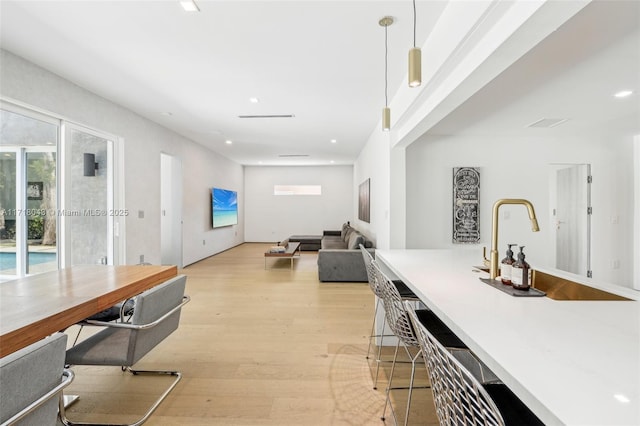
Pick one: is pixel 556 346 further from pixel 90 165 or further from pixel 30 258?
pixel 90 165

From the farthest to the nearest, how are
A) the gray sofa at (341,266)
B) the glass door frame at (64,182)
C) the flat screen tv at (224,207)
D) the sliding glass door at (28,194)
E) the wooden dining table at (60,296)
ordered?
the flat screen tv at (224,207)
the gray sofa at (341,266)
the glass door frame at (64,182)
the sliding glass door at (28,194)
the wooden dining table at (60,296)

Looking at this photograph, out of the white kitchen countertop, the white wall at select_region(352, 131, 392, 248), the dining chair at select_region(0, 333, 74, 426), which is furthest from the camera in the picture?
the white wall at select_region(352, 131, 392, 248)

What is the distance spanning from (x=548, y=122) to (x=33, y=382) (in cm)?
486

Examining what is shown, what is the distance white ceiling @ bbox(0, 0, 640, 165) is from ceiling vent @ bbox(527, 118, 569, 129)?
4.1 inches

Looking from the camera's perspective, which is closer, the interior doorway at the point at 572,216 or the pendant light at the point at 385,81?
the pendant light at the point at 385,81

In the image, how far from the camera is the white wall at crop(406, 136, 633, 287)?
13.4 ft

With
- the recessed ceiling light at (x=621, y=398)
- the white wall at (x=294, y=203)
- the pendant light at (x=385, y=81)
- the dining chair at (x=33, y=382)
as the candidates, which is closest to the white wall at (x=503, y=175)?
the pendant light at (x=385, y=81)

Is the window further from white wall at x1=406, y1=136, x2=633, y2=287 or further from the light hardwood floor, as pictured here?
the light hardwood floor

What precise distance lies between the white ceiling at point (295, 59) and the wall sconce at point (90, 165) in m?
0.79

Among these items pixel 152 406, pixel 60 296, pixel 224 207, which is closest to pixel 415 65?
pixel 60 296

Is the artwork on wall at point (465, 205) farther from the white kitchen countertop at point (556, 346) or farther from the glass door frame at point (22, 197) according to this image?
the glass door frame at point (22, 197)

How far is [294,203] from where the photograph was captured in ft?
30.8

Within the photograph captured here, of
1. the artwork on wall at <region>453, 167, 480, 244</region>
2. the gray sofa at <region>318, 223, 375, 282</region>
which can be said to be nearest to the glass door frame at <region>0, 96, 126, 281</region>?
the gray sofa at <region>318, 223, 375, 282</region>

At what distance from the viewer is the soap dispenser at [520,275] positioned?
1.33 metres
